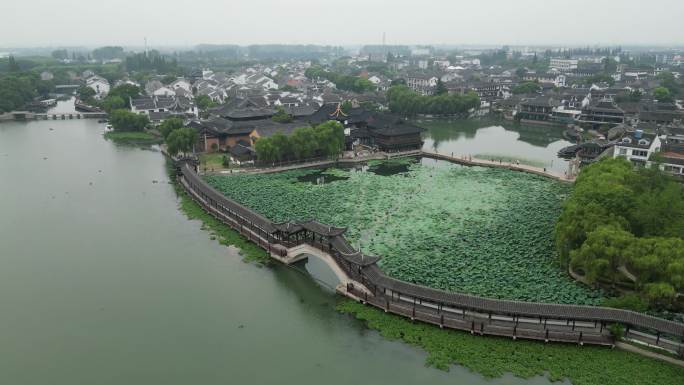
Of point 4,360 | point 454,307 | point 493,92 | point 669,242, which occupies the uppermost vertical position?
point 493,92

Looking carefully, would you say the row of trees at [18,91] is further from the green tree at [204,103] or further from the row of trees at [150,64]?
the row of trees at [150,64]

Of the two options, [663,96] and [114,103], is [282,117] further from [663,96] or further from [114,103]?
[663,96]

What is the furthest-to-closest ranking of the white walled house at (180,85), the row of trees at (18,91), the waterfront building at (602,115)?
the white walled house at (180,85) → the row of trees at (18,91) → the waterfront building at (602,115)

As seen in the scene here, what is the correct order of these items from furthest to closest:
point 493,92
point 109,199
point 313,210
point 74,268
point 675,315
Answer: point 493,92 < point 109,199 < point 313,210 < point 74,268 < point 675,315

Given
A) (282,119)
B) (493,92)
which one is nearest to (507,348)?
(282,119)

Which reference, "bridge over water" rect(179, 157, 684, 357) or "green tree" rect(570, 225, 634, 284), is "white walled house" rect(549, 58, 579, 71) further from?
"bridge over water" rect(179, 157, 684, 357)

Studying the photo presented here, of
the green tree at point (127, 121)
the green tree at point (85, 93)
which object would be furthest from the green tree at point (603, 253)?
the green tree at point (85, 93)

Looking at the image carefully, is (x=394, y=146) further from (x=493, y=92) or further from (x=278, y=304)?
(x=493, y=92)
